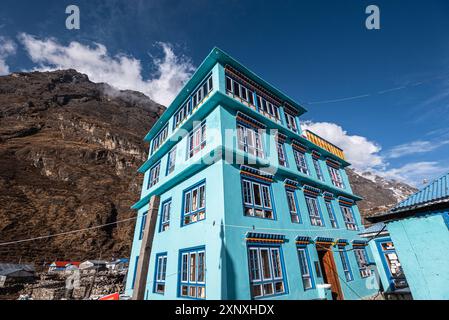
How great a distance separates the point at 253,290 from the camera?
805 centimetres

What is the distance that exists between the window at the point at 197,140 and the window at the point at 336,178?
12.1 metres

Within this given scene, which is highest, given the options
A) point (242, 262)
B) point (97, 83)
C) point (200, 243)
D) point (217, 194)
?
point (97, 83)

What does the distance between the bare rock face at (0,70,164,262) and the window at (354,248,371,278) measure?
51.4m

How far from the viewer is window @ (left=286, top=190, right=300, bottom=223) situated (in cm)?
1165

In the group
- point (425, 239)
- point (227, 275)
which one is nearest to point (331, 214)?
point (425, 239)

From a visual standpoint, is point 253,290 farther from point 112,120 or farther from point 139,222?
point 112,120

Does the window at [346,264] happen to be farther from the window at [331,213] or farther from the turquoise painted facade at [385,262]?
the window at [331,213]

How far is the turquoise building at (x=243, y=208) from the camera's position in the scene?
27.8 feet

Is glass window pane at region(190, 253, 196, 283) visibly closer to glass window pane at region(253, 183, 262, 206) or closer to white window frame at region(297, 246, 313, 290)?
glass window pane at region(253, 183, 262, 206)

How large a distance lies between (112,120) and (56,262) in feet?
224

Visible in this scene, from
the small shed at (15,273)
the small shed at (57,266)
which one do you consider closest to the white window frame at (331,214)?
the small shed at (15,273)

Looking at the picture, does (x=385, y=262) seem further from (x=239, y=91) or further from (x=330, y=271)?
(x=239, y=91)

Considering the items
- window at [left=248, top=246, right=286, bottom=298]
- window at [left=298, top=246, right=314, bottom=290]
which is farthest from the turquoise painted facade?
window at [left=248, top=246, right=286, bottom=298]
